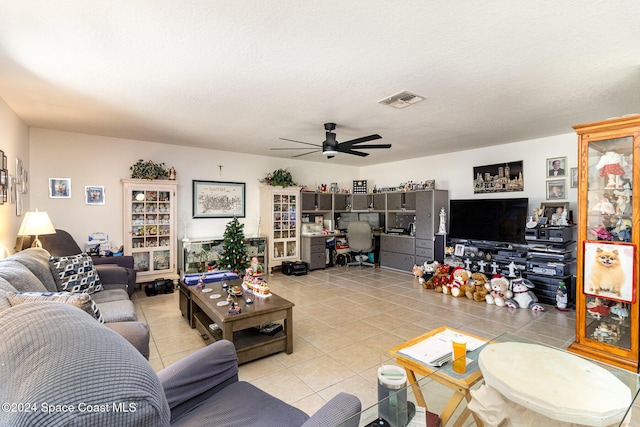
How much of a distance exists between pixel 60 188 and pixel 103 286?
2246mm

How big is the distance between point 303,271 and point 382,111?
369 centimetres

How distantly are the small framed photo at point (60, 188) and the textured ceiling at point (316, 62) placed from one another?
2.89 feet

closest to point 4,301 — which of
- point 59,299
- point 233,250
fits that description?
point 59,299

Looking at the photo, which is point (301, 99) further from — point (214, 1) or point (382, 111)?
point (214, 1)

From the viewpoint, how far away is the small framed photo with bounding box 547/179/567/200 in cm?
456

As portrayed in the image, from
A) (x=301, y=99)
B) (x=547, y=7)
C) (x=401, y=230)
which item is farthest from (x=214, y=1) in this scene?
(x=401, y=230)

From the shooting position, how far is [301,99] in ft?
10.3

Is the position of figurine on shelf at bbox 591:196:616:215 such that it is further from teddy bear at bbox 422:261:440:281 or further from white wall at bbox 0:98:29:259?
white wall at bbox 0:98:29:259

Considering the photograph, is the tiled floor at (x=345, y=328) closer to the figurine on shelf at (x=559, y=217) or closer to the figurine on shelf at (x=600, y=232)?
the figurine on shelf at (x=600, y=232)

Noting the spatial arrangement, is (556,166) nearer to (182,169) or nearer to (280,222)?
(280,222)

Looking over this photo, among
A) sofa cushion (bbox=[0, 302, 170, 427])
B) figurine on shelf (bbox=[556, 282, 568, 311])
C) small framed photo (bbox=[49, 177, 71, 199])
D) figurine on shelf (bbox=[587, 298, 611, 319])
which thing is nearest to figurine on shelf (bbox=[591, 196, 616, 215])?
figurine on shelf (bbox=[587, 298, 611, 319])

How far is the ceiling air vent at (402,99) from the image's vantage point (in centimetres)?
301

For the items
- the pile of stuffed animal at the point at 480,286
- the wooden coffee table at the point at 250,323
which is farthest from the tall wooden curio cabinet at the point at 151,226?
the pile of stuffed animal at the point at 480,286

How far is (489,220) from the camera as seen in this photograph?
→ 5039 mm
